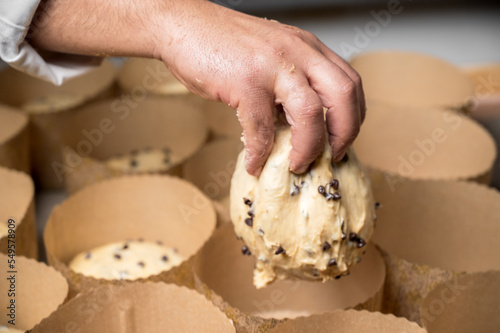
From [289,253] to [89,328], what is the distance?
0.40 metres

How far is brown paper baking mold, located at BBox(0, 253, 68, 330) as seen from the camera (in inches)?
50.3

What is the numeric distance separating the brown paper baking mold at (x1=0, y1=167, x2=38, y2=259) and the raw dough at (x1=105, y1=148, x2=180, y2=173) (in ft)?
1.75

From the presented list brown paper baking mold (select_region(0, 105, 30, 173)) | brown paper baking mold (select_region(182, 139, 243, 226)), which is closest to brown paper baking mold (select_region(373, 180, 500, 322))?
brown paper baking mold (select_region(182, 139, 243, 226))

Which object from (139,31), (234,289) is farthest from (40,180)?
(139,31)

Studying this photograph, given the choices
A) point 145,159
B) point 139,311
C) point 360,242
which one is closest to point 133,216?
point 145,159

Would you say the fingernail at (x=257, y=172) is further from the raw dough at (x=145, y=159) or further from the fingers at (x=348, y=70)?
the raw dough at (x=145, y=159)

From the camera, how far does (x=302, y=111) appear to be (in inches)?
39.3

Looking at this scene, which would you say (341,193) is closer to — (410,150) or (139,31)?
(139,31)

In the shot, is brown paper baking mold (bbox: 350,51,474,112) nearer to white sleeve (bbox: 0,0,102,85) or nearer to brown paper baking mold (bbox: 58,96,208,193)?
brown paper baking mold (bbox: 58,96,208,193)

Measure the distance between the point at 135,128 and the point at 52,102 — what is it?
37 centimetres

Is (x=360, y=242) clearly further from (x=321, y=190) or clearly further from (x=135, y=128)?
(x=135, y=128)

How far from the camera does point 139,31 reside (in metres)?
1.17

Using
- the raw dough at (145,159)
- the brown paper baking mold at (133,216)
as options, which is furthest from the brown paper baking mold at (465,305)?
the raw dough at (145,159)

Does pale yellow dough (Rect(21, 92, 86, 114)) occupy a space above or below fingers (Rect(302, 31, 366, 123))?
below
